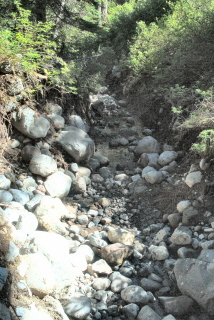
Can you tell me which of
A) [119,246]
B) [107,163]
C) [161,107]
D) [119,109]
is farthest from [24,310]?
[119,109]

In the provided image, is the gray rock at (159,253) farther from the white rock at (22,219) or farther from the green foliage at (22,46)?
the green foliage at (22,46)

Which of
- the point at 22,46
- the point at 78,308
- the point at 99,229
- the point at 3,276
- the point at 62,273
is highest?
the point at 22,46

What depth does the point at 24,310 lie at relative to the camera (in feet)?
8.35

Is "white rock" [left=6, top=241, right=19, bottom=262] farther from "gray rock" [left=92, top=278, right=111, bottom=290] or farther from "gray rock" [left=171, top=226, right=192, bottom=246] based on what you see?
"gray rock" [left=171, top=226, right=192, bottom=246]

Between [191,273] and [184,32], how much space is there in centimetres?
614

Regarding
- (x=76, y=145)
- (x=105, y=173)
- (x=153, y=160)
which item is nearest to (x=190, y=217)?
(x=153, y=160)

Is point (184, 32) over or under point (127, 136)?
over

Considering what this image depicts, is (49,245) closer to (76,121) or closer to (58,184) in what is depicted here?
(58,184)

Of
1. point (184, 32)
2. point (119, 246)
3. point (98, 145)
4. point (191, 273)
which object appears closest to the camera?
point (191, 273)

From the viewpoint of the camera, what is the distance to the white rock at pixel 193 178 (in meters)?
4.63

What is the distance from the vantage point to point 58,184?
16.2 feet

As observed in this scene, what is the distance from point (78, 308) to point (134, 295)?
57 centimetres

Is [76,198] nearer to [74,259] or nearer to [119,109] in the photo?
[74,259]

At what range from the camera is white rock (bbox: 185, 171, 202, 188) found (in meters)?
4.63
